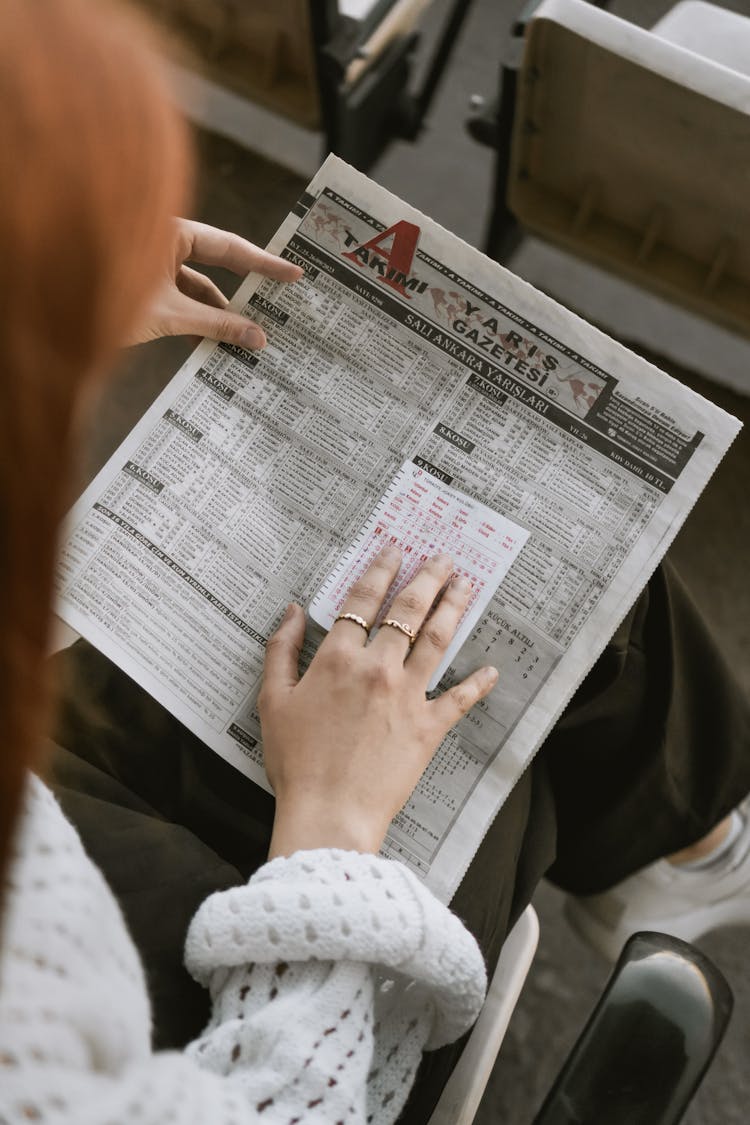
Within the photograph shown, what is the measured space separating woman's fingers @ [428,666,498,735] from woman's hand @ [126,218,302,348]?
0.28 meters

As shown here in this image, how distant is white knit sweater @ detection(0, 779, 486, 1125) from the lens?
0.36 meters

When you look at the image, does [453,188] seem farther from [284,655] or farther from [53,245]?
[53,245]

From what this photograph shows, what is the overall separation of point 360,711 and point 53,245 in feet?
1.16

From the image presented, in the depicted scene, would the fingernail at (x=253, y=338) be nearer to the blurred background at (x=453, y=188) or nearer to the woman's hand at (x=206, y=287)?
the woman's hand at (x=206, y=287)

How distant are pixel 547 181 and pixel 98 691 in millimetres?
649

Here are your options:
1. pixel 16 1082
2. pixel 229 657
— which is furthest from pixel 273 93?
pixel 16 1082

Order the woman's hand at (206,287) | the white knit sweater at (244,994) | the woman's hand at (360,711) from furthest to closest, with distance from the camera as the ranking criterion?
the woman's hand at (206,287)
the woman's hand at (360,711)
the white knit sweater at (244,994)

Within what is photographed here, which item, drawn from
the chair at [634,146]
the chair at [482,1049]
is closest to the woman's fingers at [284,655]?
the chair at [482,1049]

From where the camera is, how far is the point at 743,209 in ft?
2.48

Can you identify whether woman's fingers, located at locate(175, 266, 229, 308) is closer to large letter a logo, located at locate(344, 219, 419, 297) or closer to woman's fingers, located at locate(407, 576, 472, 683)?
large letter a logo, located at locate(344, 219, 419, 297)

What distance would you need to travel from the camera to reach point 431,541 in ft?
2.05

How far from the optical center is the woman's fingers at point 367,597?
1.86ft

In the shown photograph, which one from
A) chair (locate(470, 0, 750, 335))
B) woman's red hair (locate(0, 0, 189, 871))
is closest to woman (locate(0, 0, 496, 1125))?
woman's red hair (locate(0, 0, 189, 871))

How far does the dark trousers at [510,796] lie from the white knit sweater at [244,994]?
0.18 ft
